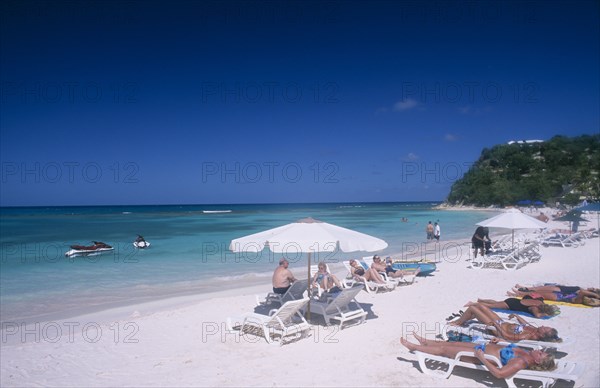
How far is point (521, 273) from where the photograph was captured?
1128 cm

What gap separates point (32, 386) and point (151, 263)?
1167 cm

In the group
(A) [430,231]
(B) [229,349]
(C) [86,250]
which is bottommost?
(C) [86,250]

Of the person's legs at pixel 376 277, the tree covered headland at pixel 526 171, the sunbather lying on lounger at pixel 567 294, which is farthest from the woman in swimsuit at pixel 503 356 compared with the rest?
the tree covered headland at pixel 526 171

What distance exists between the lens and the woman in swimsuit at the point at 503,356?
4309mm

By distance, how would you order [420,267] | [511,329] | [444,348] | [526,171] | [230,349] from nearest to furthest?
[444,348]
[511,329]
[230,349]
[420,267]
[526,171]

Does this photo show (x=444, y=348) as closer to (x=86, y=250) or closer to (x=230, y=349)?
(x=230, y=349)

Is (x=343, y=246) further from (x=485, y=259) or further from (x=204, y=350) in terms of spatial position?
(x=485, y=259)

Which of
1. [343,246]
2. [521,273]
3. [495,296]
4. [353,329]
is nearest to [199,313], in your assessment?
[353,329]

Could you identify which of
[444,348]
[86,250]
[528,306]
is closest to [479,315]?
[444,348]

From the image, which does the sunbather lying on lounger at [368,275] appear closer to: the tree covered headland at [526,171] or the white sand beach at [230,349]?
the white sand beach at [230,349]

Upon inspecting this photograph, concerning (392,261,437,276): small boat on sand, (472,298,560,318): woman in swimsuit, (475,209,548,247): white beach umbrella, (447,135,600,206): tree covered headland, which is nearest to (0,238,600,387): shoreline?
(472,298,560,318): woman in swimsuit

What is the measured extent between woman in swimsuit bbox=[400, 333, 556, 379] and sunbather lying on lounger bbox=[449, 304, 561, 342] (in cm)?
47

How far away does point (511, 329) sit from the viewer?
5422 mm

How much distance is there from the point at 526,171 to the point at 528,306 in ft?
311
